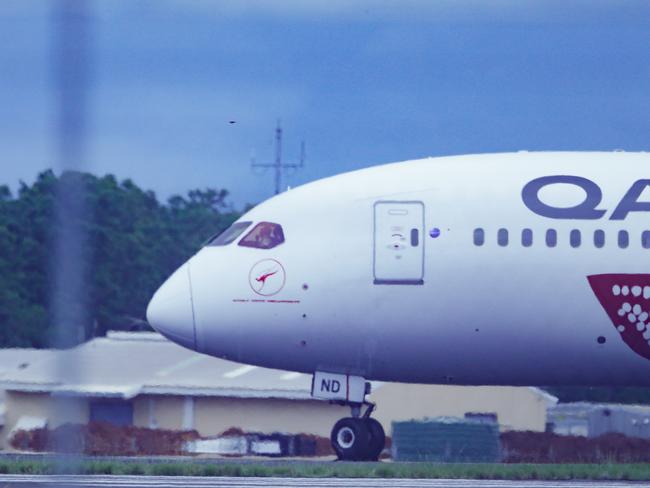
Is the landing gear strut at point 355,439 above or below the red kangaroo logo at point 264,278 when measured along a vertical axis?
below

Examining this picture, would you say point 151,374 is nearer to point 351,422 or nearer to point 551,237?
point 351,422

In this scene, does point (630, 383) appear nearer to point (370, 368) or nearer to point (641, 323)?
point (641, 323)

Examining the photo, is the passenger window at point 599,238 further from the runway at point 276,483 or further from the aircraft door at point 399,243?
the runway at point 276,483

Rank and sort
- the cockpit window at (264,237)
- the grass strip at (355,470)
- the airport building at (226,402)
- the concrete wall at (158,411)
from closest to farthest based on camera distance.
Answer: the grass strip at (355,470), the cockpit window at (264,237), the airport building at (226,402), the concrete wall at (158,411)

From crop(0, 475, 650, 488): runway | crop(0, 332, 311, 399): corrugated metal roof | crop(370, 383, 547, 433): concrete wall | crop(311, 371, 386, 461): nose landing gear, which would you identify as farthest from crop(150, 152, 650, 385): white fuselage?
crop(0, 332, 311, 399): corrugated metal roof

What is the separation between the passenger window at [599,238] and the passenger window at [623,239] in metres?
0.21

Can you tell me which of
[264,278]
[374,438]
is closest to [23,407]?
[264,278]

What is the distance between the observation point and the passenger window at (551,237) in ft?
57.8

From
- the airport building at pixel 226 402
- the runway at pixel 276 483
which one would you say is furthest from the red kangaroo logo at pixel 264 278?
the airport building at pixel 226 402

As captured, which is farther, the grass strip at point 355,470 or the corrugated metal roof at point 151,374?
the corrugated metal roof at point 151,374

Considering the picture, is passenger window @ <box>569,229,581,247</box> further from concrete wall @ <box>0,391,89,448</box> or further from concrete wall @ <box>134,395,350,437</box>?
concrete wall @ <box>0,391,89,448</box>

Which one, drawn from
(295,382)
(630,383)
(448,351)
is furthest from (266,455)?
(630,383)

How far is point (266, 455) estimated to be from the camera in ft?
67.3

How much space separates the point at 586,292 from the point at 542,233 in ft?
2.99
